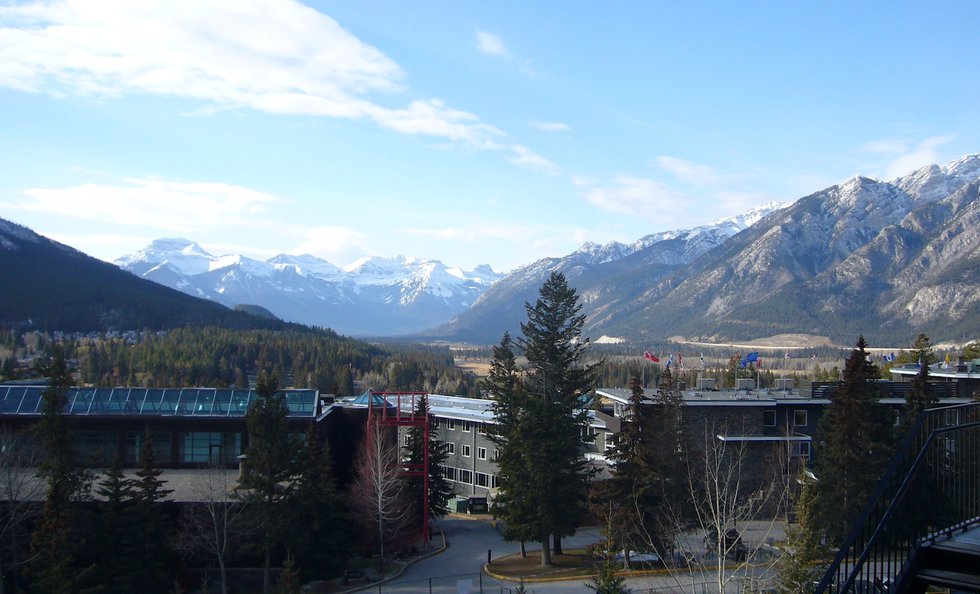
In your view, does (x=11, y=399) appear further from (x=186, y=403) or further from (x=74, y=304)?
(x=74, y=304)

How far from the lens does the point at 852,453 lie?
33906 millimetres

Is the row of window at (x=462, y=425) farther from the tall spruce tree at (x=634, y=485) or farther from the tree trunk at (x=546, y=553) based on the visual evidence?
the tall spruce tree at (x=634, y=485)

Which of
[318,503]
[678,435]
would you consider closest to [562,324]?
Answer: [678,435]

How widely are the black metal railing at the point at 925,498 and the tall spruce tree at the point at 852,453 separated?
24623 millimetres

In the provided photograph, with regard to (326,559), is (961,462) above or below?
above

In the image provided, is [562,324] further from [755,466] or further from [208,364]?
[208,364]

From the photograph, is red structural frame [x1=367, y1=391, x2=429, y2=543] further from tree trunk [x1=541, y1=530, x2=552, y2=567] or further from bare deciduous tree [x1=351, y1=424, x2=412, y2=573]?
tree trunk [x1=541, y1=530, x2=552, y2=567]

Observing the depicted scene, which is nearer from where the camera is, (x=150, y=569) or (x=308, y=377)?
(x=150, y=569)

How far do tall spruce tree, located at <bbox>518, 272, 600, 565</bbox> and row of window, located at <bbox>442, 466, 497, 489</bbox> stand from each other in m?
20.4

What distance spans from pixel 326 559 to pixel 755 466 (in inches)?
1006

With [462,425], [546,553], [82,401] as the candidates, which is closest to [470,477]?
[462,425]

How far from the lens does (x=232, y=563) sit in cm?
3644

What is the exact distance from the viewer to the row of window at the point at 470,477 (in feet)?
197

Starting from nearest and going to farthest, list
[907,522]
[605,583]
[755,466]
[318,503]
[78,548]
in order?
[907,522]
[605,583]
[78,548]
[318,503]
[755,466]
